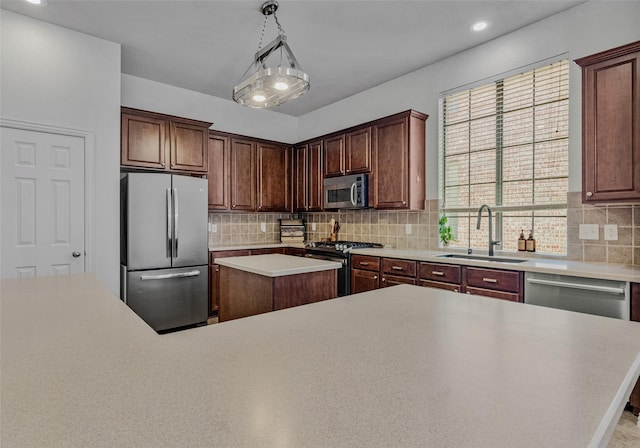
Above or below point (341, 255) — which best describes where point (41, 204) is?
above

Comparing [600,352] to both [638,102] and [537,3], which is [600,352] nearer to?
[638,102]

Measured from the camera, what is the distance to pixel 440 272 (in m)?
3.10

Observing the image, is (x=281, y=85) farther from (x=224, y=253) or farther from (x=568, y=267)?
(x=224, y=253)

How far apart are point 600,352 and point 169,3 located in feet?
11.2

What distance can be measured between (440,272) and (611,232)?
1.26m

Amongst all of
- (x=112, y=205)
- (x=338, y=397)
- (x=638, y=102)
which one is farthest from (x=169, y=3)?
(x=638, y=102)

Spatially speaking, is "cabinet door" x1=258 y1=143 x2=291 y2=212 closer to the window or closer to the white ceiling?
the white ceiling

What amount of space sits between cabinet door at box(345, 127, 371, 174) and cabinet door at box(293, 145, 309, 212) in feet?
2.99

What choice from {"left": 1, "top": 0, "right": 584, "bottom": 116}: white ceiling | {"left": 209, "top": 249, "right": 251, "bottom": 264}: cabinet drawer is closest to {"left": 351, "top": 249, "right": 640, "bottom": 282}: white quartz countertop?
{"left": 1, "top": 0, "right": 584, "bottom": 116}: white ceiling

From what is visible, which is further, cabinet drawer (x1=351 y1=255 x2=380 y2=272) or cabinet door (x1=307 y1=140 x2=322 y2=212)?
cabinet door (x1=307 y1=140 x2=322 y2=212)

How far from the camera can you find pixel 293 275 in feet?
7.79

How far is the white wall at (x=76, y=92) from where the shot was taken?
2.94 metres

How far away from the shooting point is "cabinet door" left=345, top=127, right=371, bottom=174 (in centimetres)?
417


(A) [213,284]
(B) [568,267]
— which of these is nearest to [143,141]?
(A) [213,284]
